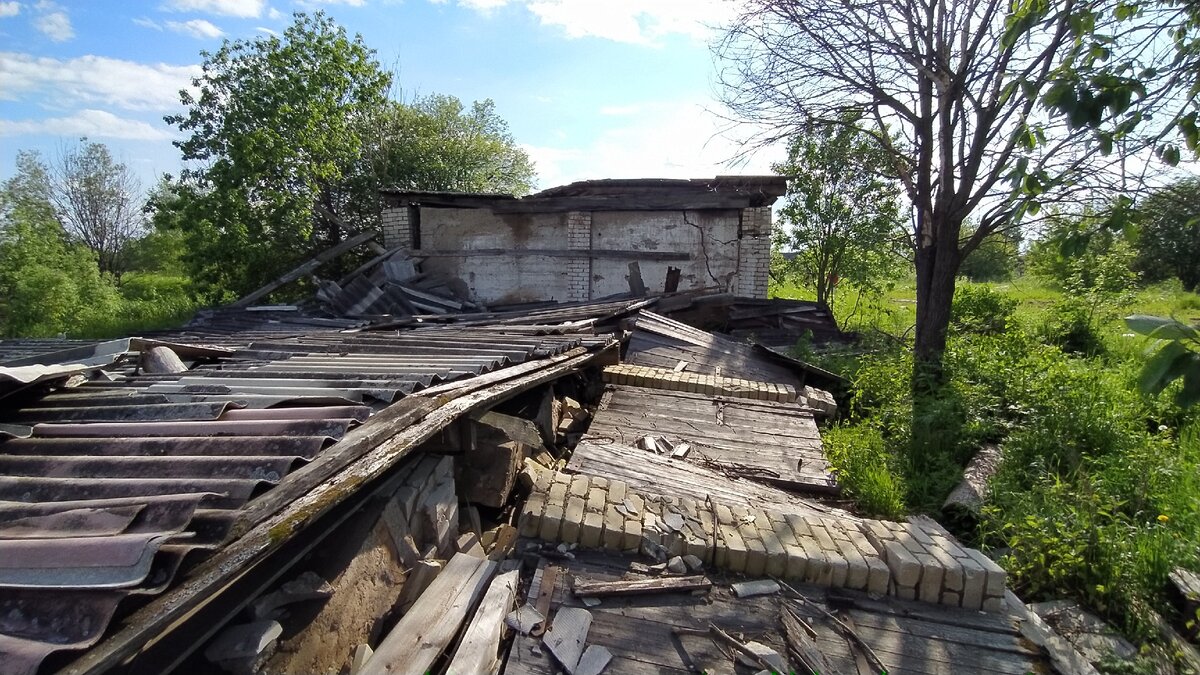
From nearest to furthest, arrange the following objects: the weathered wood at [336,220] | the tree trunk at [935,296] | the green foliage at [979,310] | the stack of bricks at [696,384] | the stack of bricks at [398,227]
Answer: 1. the stack of bricks at [696,384]
2. the tree trunk at [935,296]
3. the green foliage at [979,310]
4. the stack of bricks at [398,227]
5. the weathered wood at [336,220]

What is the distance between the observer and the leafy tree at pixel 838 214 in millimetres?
12430

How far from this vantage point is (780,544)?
264cm

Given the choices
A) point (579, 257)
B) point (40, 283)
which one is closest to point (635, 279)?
point (579, 257)

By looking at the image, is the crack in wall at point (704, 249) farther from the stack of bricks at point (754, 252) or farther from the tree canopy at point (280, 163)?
the tree canopy at point (280, 163)

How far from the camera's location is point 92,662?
1123mm

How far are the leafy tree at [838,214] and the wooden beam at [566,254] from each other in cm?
360

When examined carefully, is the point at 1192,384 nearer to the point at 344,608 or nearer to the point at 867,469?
the point at 344,608

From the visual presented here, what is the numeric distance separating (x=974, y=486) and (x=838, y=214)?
9823mm

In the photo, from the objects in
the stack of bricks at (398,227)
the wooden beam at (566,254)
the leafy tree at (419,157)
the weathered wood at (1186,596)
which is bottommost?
the weathered wood at (1186,596)

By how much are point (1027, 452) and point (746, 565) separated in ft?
13.4

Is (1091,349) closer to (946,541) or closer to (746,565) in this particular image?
(946,541)

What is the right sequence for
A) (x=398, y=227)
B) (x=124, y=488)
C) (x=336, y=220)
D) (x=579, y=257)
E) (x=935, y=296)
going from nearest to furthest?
1. (x=124, y=488)
2. (x=935, y=296)
3. (x=579, y=257)
4. (x=398, y=227)
5. (x=336, y=220)

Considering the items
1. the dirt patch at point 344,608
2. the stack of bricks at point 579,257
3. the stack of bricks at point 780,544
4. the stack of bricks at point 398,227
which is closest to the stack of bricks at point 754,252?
the stack of bricks at point 579,257

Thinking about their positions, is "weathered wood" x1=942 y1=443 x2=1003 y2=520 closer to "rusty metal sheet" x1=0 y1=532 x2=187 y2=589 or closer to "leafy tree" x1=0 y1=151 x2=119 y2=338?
"rusty metal sheet" x1=0 y1=532 x2=187 y2=589
